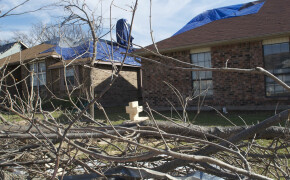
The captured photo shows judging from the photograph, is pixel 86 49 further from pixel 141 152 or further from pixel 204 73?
pixel 141 152

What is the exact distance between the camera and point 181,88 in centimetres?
1370

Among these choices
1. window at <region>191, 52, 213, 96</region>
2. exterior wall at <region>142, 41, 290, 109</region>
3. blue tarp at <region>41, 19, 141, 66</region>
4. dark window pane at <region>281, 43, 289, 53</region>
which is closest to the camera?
blue tarp at <region>41, 19, 141, 66</region>

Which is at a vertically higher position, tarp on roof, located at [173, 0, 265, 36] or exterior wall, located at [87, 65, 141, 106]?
tarp on roof, located at [173, 0, 265, 36]

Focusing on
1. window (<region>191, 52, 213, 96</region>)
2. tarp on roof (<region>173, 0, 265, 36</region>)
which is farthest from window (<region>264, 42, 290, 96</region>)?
tarp on roof (<region>173, 0, 265, 36</region>)

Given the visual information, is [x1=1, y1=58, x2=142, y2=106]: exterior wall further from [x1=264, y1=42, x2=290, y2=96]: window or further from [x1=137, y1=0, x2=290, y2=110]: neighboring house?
[x1=264, y1=42, x2=290, y2=96]: window

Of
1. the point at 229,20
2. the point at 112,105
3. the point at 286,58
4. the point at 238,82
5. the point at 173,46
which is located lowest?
the point at 112,105

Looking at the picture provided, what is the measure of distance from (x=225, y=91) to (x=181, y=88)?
2.14 meters

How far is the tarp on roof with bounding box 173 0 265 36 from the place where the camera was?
14141 millimetres

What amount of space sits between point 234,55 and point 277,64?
1757 millimetres

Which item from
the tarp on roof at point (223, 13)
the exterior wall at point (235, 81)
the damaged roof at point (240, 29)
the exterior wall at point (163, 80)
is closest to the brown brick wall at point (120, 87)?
the exterior wall at point (163, 80)

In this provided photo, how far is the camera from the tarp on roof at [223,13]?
1414 cm

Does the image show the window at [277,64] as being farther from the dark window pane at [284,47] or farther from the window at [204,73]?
the window at [204,73]

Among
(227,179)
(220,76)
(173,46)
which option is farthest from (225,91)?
(227,179)

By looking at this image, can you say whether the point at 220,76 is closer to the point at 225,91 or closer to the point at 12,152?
the point at 225,91
